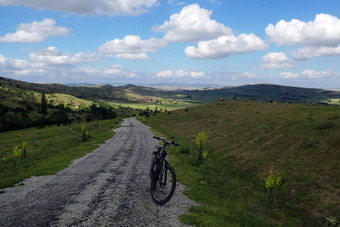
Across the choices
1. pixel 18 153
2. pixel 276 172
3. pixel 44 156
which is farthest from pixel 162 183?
pixel 44 156

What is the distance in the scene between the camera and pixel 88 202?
855 centimetres

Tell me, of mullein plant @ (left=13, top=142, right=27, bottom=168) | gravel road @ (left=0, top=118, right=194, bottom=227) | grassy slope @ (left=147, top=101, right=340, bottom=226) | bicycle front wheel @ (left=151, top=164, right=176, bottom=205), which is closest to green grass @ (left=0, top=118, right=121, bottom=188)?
mullein plant @ (left=13, top=142, right=27, bottom=168)

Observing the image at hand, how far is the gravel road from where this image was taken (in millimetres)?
7117

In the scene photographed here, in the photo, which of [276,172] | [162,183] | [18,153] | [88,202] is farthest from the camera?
[18,153]

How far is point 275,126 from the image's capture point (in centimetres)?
2680

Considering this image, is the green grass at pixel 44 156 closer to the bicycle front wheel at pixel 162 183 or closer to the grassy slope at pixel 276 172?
the bicycle front wheel at pixel 162 183

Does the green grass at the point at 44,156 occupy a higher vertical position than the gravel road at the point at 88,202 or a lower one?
lower

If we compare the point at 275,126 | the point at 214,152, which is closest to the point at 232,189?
the point at 214,152

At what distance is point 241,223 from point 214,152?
57.1ft

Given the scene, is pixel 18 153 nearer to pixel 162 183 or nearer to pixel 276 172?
pixel 162 183

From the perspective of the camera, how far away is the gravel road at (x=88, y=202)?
712 centimetres

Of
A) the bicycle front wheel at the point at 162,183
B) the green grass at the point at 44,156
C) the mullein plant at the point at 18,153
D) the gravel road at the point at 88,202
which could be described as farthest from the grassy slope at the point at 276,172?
the mullein plant at the point at 18,153

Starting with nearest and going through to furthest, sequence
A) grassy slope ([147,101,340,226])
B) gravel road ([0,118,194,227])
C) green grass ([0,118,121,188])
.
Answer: gravel road ([0,118,194,227]) < grassy slope ([147,101,340,226]) < green grass ([0,118,121,188])

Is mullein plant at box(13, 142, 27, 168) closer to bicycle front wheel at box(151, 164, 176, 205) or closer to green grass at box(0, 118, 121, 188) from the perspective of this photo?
green grass at box(0, 118, 121, 188)
